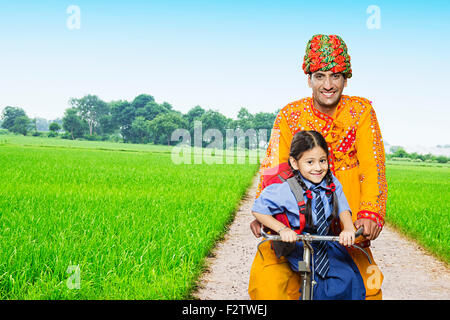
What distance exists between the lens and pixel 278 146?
2758 mm

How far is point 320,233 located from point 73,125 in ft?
309

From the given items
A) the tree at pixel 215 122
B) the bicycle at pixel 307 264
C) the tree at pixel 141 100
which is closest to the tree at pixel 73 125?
the tree at pixel 141 100

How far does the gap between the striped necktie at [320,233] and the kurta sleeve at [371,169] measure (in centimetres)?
35

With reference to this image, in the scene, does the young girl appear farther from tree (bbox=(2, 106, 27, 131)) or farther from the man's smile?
tree (bbox=(2, 106, 27, 131))

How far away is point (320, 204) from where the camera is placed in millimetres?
2316

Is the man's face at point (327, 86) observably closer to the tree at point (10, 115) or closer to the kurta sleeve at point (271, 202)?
the kurta sleeve at point (271, 202)

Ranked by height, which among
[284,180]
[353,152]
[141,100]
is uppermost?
[141,100]

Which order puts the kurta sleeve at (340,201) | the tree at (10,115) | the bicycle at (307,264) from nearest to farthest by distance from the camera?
the bicycle at (307,264)
the kurta sleeve at (340,201)
the tree at (10,115)

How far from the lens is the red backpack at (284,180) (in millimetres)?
2262

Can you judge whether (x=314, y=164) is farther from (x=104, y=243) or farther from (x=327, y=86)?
(x=104, y=243)

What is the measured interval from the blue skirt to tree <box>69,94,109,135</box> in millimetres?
105060

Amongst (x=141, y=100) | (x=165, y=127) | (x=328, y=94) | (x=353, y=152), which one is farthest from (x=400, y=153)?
(x=328, y=94)
